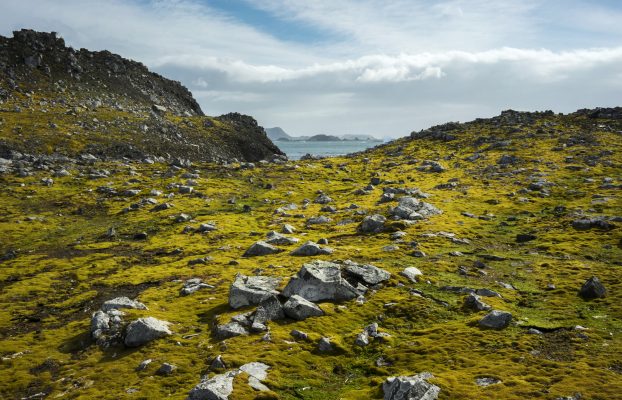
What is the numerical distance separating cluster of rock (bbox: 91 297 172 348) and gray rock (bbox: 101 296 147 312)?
58cm

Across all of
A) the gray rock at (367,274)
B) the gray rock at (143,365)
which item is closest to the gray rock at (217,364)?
the gray rock at (143,365)

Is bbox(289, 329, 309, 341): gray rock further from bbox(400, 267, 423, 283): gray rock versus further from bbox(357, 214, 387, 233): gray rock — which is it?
bbox(357, 214, 387, 233): gray rock

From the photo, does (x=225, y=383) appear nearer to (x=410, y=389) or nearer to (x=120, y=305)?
(x=410, y=389)

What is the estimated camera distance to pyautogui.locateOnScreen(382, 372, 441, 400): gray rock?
45.5 ft

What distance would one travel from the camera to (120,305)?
2267 cm

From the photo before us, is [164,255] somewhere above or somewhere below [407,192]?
below

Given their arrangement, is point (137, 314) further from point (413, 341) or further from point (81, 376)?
point (413, 341)

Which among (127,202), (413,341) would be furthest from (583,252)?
(127,202)

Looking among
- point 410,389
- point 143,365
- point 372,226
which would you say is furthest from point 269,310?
point 372,226

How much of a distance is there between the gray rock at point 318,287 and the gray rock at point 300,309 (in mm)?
1280

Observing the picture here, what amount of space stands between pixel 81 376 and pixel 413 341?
575 inches

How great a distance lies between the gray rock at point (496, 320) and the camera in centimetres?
1945

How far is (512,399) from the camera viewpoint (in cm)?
1379

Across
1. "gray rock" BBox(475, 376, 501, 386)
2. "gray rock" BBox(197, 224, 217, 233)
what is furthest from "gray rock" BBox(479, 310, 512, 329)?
"gray rock" BBox(197, 224, 217, 233)
